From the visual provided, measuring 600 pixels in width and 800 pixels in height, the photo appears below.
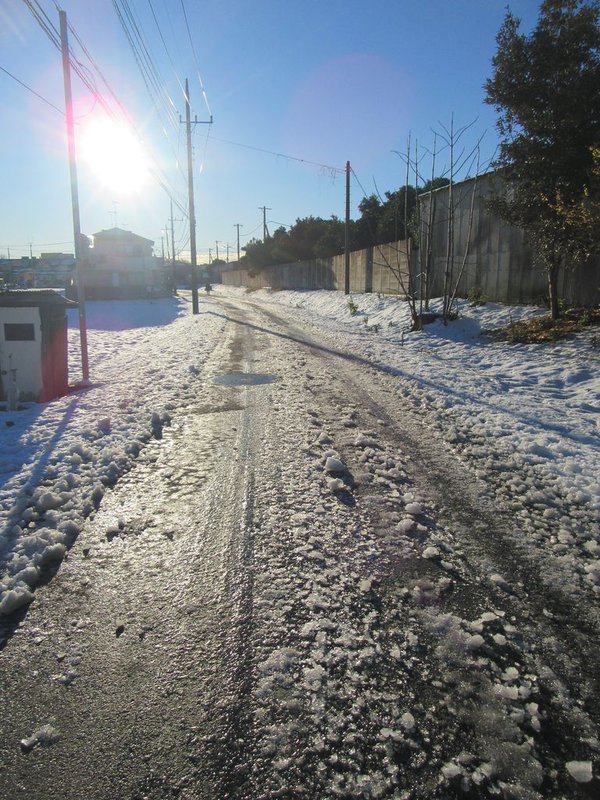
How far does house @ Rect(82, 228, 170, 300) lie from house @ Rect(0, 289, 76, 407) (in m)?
25.2

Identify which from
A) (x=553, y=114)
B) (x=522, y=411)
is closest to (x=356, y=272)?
(x=553, y=114)

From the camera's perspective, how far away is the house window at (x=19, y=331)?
6.46 m

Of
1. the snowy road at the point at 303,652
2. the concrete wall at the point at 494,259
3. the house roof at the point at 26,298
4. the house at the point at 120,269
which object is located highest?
the house at the point at 120,269

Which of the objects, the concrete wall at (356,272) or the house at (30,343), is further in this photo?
the concrete wall at (356,272)

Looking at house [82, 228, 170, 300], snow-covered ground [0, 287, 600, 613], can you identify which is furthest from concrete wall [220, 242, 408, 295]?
house [82, 228, 170, 300]

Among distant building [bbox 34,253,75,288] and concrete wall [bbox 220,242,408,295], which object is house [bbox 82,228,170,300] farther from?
distant building [bbox 34,253,75,288]

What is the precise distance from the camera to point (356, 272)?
27.5 m

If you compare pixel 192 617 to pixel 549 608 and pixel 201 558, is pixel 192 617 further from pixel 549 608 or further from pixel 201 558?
pixel 549 608

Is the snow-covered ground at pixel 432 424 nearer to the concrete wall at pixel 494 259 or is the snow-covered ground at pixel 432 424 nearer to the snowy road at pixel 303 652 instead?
the snowy road at pixel 303 652

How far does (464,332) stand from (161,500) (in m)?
10.8

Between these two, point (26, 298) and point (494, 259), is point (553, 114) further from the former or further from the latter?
point (26, 298)

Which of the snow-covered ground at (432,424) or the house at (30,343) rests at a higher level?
the house at (30,343)

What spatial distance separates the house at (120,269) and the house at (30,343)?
25211 millimetres

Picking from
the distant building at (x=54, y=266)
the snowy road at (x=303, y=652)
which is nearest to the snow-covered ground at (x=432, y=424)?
the snowy road at (x=303, y=652)
